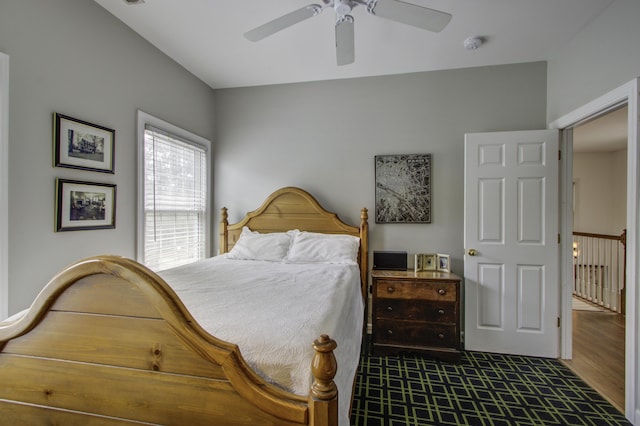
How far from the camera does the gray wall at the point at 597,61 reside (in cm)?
187

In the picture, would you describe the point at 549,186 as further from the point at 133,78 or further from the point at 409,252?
the point at 133,78

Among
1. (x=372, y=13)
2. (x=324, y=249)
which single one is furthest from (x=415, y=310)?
(x=372, y=13)

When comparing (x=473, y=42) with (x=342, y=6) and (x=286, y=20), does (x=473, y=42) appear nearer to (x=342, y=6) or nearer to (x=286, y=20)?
(x=342, y=6)

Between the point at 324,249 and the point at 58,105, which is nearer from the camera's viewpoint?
the point at 58,105

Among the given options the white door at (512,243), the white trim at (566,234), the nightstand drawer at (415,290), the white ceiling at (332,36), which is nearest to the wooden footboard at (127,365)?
the nightstand drawer at (415,290)

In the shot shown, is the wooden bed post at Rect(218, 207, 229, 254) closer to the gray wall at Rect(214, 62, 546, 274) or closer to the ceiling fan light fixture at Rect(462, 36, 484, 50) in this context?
the gray wall at Rect(214, 62, 546, 274)

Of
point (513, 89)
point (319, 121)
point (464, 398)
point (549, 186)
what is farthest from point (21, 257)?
point (513, 89)

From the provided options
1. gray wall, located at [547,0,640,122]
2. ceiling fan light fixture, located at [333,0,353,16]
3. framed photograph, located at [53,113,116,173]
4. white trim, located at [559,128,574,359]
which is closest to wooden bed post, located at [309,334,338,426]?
ceiling fan light fixture, located at [333,0,353,16]

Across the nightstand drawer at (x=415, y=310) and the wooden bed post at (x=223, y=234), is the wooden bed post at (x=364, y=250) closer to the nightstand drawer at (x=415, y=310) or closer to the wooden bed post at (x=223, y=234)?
the nightstand drawer at (x=415, y=310)

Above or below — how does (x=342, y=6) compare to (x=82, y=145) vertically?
above

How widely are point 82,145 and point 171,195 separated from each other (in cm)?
94

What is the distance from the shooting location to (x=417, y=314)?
8.55 ft

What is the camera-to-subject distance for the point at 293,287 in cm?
183

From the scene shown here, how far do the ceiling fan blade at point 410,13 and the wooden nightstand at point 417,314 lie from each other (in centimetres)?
193
